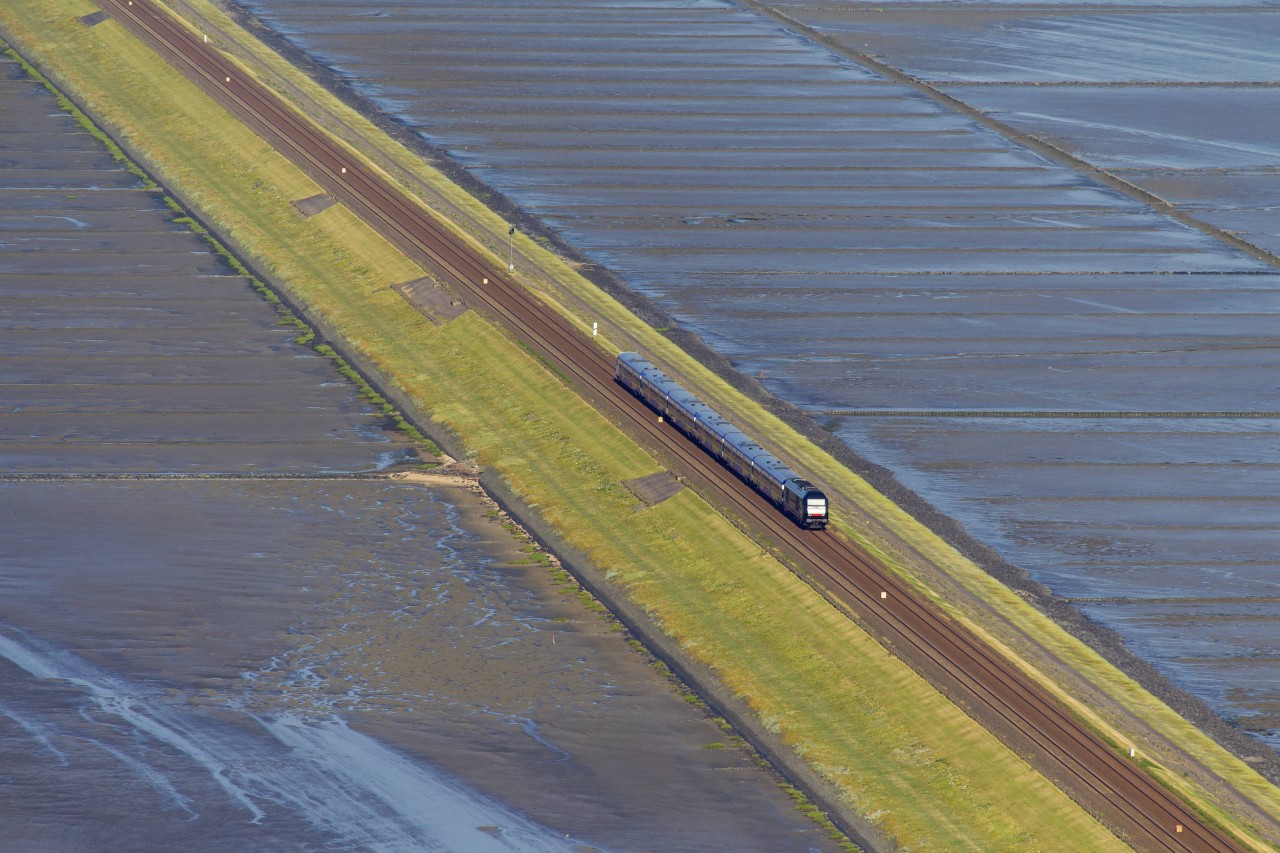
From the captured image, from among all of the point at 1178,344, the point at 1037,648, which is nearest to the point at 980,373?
the point at 1178,344

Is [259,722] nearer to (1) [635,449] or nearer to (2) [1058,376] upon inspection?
(1) [635,449]

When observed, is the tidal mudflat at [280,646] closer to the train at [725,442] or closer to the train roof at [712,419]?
the train at [725,442]

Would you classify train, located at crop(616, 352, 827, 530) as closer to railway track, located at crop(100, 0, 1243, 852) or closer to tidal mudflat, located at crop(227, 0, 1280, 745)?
railway track, located at crop(100, 0, 1243, 852)

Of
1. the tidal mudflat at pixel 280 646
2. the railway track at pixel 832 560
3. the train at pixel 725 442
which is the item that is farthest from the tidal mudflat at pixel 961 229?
the tidal mudflat at pixel 280 646

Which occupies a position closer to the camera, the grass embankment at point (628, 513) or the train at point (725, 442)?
the grass embankment at point (628, 513)

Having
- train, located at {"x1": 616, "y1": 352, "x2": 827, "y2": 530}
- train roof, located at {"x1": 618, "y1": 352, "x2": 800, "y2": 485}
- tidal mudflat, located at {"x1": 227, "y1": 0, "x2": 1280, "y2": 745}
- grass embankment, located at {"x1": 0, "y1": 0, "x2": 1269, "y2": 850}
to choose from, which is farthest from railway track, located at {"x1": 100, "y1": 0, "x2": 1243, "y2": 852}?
tidal mudflat, located at {"x1": 227, "y1": 0, "x2": 1280, "y2": 745}
